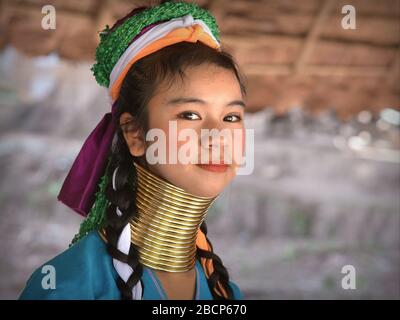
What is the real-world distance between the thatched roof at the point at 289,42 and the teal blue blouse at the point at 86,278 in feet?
7.32

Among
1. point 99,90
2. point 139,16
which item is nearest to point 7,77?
point 99,90

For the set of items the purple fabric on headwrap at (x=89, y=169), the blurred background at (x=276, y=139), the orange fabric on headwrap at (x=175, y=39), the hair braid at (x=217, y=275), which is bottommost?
the hair braid at (x=217, y=275)

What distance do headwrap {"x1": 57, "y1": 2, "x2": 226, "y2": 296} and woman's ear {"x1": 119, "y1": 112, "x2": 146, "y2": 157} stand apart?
0.26ft

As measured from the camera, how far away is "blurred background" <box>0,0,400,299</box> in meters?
4.04

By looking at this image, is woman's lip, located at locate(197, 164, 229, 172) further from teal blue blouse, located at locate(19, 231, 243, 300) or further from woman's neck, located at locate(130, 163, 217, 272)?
teal blue blouse, located at locate(19, 231, 243, 300)

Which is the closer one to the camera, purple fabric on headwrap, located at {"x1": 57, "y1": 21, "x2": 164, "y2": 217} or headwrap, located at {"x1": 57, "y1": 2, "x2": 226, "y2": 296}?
headwrap, located at {"x1": 57, "y1": 2, "x2": 226, "y2": 296}

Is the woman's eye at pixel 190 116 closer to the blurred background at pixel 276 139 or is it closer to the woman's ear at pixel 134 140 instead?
the woman's ear at pixel 134 140

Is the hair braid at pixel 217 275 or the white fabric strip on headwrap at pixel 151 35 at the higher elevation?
the white fabric strip on headwrap at pixel 151 35

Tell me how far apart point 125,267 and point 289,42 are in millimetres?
3122

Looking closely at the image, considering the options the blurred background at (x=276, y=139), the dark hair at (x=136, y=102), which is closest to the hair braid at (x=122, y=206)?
the dark hair at (x=136, y=102)

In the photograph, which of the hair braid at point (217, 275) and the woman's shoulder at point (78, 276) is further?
the hair braid at point (217, 275)

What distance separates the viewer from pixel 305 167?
6.19 m

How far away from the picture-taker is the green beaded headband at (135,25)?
1.50 meters

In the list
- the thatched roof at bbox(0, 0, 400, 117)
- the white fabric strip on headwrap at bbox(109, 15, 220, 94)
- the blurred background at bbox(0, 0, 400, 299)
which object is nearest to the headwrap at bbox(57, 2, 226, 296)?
the white fabric strip on headwrap at bbox(109, 15, 220, 94)
